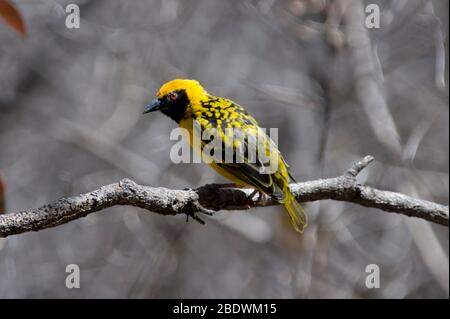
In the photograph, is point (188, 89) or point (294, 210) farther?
point (188, 89)

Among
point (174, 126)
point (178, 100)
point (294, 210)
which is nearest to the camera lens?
point (294, 210)

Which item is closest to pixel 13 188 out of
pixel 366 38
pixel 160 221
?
pixel 160 221

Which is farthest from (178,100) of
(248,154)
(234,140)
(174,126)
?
(174,126)

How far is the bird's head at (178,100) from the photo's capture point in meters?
4.69

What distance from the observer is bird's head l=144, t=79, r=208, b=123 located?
4.69m

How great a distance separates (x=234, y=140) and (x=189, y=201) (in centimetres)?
96

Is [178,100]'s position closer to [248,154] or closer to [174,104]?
[174,104]

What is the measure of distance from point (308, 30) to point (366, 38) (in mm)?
593

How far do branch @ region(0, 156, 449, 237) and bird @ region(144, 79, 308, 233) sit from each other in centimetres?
12

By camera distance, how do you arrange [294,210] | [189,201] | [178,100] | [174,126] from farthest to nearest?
[174,126] < [178,100] < [294,210] < [189,201]

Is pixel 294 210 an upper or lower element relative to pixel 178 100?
lower

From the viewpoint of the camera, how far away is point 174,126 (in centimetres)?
721

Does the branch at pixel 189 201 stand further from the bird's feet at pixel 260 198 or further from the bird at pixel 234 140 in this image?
the bird at pixel 234 140
